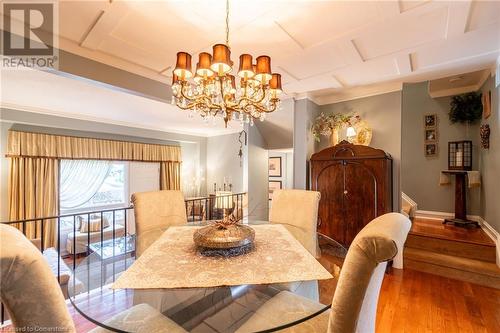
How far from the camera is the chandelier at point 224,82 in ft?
4.79

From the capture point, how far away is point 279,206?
2.36 meters

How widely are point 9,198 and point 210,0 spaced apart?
15.9ft

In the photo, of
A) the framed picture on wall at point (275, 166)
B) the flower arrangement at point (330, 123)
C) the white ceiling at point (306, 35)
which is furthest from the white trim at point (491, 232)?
the framed picture on wall at point (275, 166)

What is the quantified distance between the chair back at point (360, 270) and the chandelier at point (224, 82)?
1.17 meters

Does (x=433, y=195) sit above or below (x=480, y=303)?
above

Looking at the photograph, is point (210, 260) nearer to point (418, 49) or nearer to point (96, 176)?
point (418, 49)

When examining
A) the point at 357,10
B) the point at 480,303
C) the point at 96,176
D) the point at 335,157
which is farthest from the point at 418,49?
the point at 96,176

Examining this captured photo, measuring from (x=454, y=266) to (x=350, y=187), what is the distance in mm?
1514

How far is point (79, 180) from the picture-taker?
16.3 ft

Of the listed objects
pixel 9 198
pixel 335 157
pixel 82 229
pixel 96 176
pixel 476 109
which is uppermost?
pixel 476 109

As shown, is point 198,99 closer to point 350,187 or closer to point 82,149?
point 350,187

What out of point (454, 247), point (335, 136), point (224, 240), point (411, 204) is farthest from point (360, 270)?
point (411, 204)

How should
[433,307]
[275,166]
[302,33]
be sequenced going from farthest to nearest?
[275,166] → [433,307] → [302,33]

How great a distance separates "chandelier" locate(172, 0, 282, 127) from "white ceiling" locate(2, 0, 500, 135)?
12.6 inches
